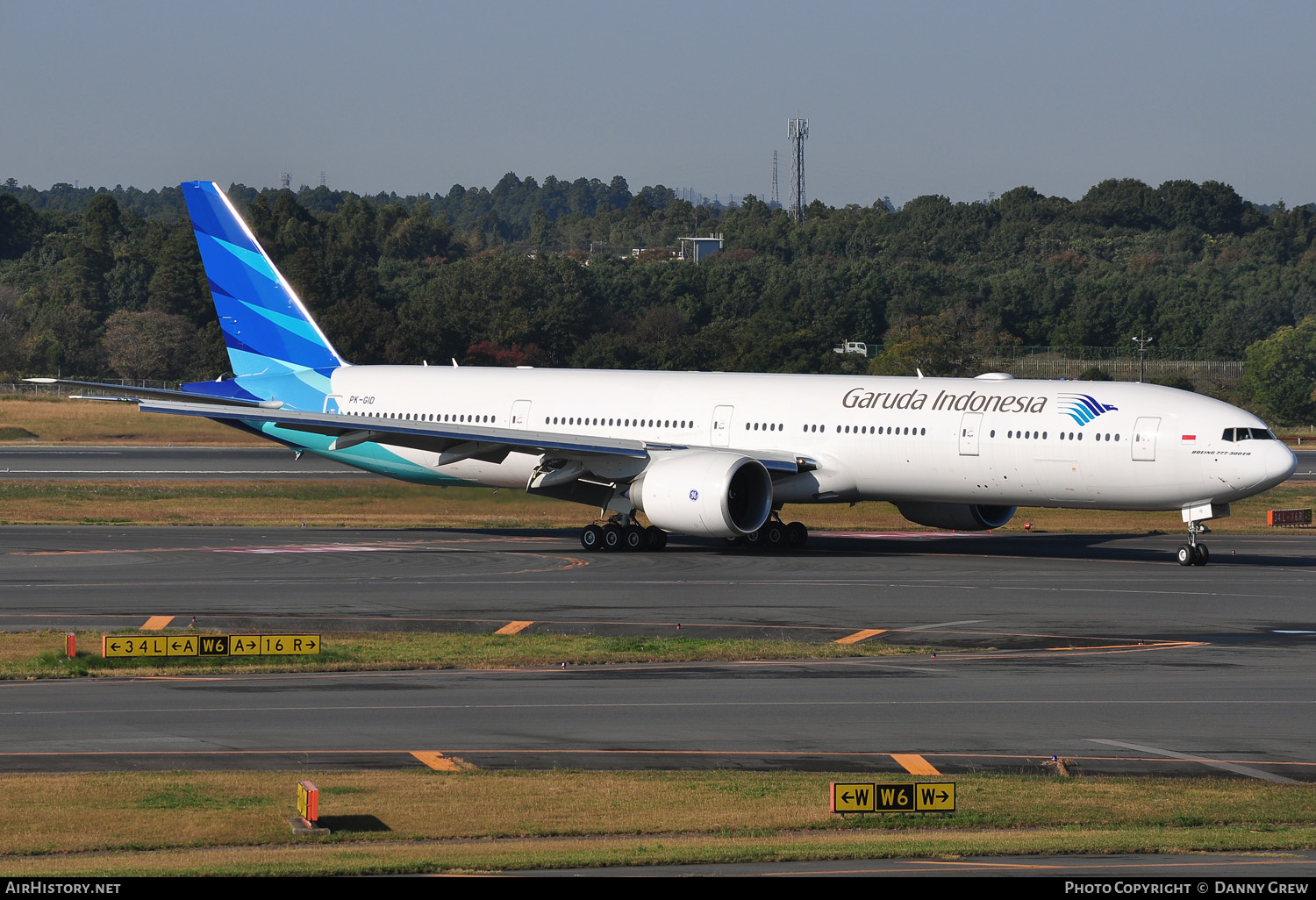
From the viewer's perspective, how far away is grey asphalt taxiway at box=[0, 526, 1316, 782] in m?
19.6

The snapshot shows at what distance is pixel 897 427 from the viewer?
40.9 metres

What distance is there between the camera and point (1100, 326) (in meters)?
144

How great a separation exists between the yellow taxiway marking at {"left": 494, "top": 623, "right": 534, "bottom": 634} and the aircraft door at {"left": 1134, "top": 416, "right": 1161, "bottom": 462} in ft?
54.9

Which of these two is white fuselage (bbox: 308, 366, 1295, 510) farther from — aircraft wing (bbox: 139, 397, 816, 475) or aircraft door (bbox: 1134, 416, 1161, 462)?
aircraft wing (bbox: 139, 397, 816, 475)

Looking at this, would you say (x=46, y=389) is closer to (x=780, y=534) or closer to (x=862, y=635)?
(x=780, y=534)

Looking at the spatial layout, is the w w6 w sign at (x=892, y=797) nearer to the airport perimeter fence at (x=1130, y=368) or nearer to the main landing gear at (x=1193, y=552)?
the main landing gear at (x=1193, y=552)

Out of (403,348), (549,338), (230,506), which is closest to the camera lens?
(230,506)

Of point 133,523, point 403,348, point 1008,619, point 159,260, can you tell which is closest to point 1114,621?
point 1008,619

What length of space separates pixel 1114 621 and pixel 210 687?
56.5ft

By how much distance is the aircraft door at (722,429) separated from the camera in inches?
1702

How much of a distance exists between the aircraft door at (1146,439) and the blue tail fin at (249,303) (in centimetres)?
2468

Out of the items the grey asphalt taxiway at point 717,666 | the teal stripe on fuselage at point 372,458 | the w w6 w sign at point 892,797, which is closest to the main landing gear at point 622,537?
the grey asphalt taxiway at point 717,666

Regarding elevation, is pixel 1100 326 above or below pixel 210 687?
above
